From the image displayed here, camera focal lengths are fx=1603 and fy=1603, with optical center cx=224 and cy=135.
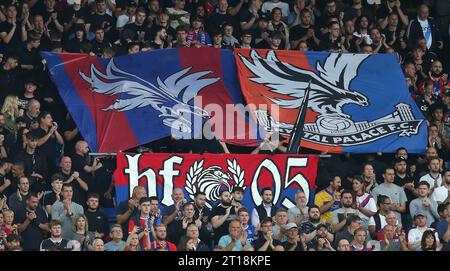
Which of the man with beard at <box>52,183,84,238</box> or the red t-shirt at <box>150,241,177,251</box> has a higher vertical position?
the man with beard at <box>52,183,84,238</box>

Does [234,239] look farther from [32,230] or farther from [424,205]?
[424,205]

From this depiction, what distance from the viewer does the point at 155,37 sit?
68.9ft

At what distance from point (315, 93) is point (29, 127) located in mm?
3718

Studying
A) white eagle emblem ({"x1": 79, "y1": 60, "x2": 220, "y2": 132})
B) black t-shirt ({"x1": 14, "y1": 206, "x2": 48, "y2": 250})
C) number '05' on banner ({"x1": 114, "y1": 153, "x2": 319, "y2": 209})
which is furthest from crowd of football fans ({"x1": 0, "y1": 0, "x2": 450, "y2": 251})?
white eagle emblem ({"x1": 79, "y1": 60, "x2": 220, "y2": 132})

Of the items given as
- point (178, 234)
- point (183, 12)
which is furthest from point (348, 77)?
point (178, 234)

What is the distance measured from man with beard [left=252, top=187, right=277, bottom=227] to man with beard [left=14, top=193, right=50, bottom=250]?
2396 millimetres

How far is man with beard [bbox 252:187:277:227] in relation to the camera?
18547 mm

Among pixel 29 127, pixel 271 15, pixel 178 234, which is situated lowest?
pixel 178 234

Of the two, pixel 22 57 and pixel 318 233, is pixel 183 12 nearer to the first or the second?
pixel 22 57

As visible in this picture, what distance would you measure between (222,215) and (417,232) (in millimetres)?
2300

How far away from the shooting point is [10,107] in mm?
19484

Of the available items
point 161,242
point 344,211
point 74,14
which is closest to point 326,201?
point 344,211

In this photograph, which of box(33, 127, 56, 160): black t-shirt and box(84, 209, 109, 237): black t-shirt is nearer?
box(84, 209, 109, 237): black t-shirt

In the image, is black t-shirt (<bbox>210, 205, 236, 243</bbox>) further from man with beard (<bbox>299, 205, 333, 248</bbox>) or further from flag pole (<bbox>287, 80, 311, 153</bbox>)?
flag pole (<bbox>287, 80, 311, 153</bbox>)
